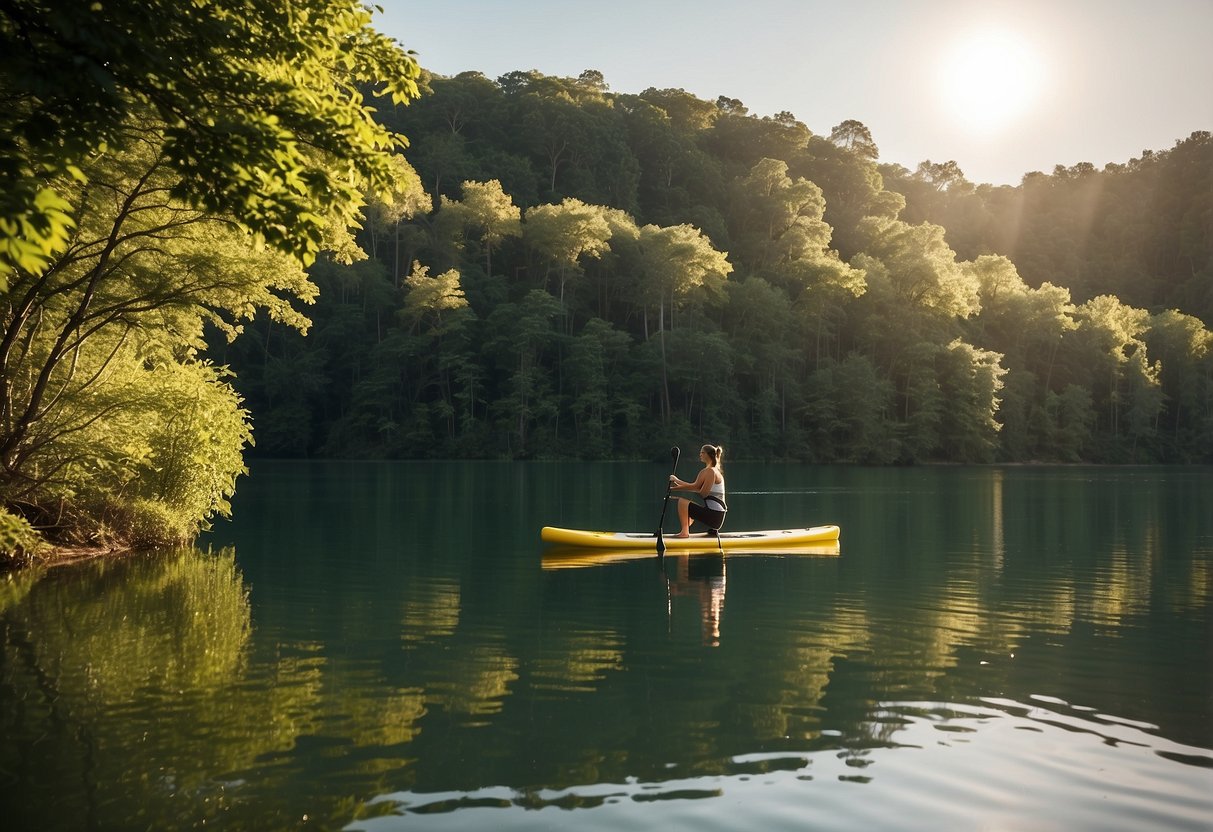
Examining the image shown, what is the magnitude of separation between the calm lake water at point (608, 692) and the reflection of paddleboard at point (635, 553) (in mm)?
416

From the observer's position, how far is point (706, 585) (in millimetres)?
14461

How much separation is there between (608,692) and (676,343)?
5933 cm

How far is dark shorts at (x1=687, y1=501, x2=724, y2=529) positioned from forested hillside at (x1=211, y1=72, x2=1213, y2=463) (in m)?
46.7

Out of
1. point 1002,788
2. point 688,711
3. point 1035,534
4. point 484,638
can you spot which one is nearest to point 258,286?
point 484,638

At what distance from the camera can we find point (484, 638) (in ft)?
33.6

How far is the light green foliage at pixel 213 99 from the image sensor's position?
5.62m

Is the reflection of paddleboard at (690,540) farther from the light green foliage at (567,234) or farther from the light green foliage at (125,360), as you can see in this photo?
the light green foliage at (567,234)

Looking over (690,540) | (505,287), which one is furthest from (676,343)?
(690,540)

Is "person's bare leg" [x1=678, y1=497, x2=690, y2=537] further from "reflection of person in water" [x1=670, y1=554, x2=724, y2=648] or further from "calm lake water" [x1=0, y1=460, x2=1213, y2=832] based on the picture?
"calm lake water" [x1=0, y1=460, x2=1213, y2=832]

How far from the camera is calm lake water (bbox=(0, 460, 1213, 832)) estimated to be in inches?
221

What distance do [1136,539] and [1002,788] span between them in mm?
16671

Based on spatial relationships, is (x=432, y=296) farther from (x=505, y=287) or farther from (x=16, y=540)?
(x=16, y=540)

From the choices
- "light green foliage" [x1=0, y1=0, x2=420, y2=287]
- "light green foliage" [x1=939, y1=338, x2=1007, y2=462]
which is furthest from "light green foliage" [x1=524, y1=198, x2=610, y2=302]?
"light green foliage" [x1=0, y1=0, x2=420, y2=287]

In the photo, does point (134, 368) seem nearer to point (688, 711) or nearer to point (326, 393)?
point (688, 711)
